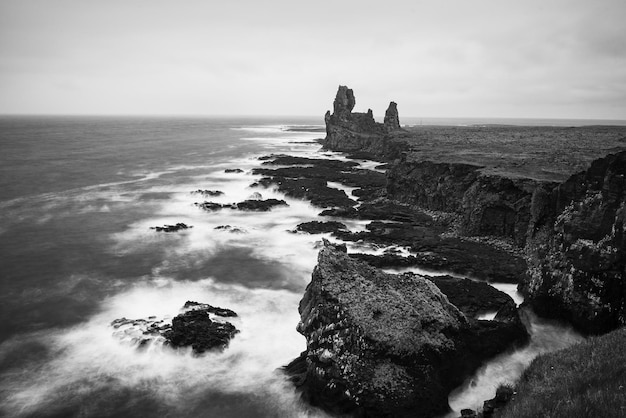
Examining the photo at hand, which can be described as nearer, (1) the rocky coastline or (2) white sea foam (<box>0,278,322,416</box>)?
(1) the rocky coastline

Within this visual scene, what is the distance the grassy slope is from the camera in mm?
9305

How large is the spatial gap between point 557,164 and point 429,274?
91.6ft

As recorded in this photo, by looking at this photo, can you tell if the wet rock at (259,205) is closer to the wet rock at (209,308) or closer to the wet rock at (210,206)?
the wet rock at (210,206)

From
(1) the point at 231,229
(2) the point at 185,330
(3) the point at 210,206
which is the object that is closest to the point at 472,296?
(2) the point at 185,330

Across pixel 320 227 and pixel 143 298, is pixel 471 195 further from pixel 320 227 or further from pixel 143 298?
pixel 143 298

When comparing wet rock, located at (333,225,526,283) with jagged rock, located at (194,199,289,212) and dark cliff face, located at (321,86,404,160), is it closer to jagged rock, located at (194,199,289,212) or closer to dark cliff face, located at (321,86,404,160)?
jagged rock, located at (194,199,289,212)

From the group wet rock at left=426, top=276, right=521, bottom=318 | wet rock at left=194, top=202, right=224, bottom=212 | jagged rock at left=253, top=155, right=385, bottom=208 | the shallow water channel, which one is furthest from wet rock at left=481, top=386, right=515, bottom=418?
wet rock at left=194, top=202, right=224, bottom=212

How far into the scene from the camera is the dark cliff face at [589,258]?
16.6 m

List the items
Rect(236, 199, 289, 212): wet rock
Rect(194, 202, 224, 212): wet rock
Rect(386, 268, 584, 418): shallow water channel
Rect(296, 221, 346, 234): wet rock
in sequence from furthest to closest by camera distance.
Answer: Rect(194, 202, 224, 212): wet rock, Rect(236, 199, 289, 212): wet rock, Rect(296, 221, 346, 234): wet rock, Rect(386, 268, 584, 418): shallow water channel

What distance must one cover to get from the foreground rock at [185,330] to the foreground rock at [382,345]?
411 cm

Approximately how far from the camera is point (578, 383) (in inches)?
432

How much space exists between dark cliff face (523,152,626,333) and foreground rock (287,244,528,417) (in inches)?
145

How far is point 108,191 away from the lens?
57.3m

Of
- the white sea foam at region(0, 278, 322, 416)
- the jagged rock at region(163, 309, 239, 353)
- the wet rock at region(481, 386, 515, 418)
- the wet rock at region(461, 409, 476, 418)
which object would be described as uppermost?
the wet rock at region(481, 386, 515, 418)
